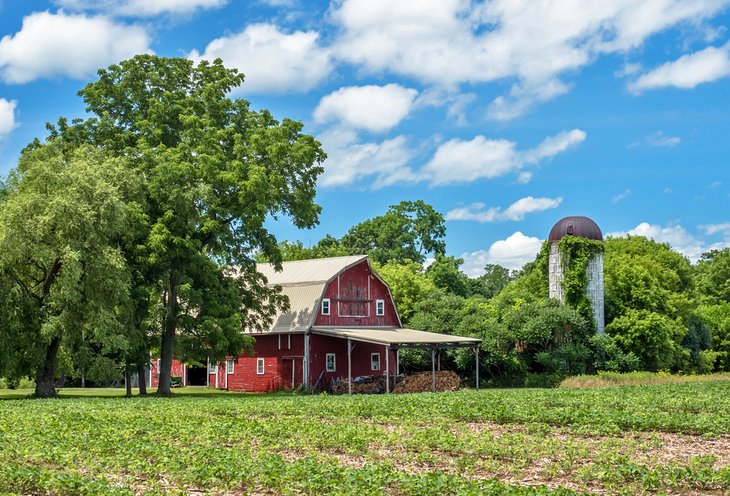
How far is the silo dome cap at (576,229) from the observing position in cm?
5284

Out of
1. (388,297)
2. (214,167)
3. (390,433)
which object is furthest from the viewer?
(388,297)

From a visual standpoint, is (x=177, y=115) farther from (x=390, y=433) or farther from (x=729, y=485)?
(x=729, y=485)

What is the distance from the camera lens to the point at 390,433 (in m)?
18.1

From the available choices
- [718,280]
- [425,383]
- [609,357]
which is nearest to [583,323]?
[609,357]

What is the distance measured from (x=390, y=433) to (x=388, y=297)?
32.6 meters

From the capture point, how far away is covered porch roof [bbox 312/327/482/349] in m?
42.2

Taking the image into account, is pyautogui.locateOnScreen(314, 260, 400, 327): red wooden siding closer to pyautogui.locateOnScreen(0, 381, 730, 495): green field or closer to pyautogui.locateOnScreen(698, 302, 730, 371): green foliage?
pyautogui.locateOnScreen(0, 381, 730, 495): green field

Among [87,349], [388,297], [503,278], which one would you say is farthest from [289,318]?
[503,278]

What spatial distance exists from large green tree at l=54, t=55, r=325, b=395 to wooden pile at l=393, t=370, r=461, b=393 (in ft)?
25.9

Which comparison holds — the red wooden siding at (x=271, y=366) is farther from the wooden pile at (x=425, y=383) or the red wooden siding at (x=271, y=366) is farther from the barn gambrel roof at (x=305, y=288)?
the wooden pile at (x=425, y=383)

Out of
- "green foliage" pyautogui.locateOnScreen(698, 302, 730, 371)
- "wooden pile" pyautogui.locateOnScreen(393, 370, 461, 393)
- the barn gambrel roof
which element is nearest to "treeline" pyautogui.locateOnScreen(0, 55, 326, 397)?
the barn gambrel roof

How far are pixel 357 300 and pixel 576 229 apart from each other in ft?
47.6

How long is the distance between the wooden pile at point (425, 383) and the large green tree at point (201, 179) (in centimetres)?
790

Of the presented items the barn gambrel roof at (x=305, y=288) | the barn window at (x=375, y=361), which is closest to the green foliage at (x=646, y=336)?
the barn window at (x=375, y=361)
